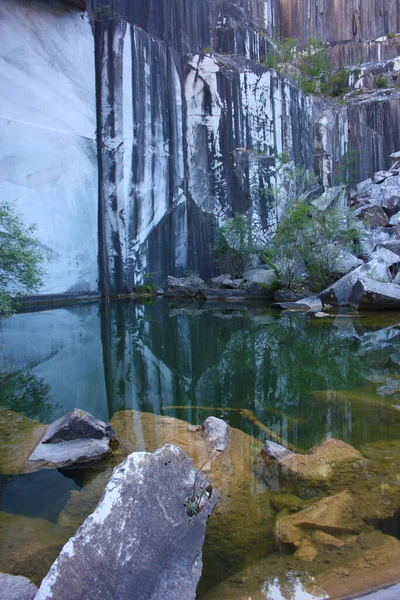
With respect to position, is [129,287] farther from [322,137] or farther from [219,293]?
[322,137]

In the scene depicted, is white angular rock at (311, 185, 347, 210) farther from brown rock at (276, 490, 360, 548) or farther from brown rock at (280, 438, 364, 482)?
brown rock at (276, 490, 360, 548)

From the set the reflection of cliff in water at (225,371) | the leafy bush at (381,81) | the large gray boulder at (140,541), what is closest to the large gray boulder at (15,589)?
the large gray boulder at (140,541)

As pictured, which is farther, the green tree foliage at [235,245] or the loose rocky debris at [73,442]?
the green tree foliage at [235,245]

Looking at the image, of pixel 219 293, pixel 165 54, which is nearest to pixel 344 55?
pixel 165 54

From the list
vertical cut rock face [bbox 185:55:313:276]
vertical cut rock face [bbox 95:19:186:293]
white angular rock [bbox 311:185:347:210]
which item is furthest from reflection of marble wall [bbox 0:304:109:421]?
white angular rock [bbox 311:185:347:210]

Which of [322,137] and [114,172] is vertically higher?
[322,137]

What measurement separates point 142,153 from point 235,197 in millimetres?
3747

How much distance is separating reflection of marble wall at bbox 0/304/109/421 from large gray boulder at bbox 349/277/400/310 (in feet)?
18.9

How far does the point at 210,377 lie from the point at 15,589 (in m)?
3.58

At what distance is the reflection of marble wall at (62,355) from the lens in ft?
14.2

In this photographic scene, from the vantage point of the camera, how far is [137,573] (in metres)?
1.54

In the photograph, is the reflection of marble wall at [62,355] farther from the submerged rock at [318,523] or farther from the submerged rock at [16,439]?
the submerged rock at [318,523]

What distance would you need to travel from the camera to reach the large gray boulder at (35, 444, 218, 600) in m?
1.47

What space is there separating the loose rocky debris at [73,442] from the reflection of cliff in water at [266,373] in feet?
2.85
